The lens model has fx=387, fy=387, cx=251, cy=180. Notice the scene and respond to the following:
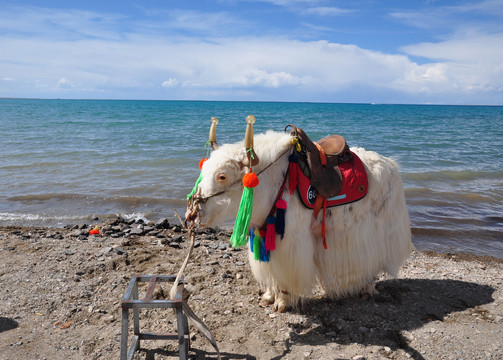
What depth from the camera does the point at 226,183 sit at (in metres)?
3.02

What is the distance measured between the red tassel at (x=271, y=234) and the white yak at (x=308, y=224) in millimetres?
70

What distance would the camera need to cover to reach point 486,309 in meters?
3.85

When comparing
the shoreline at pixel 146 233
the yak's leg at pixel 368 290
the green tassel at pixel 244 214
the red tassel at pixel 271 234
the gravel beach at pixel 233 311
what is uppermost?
the green tassel at pixel 244 214

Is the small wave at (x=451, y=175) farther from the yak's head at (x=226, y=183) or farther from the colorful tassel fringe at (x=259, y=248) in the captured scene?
the yak's head at (x=226, y=183)

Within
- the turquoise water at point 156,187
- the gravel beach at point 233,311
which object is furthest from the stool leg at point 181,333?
the turquoise water at point 156,187

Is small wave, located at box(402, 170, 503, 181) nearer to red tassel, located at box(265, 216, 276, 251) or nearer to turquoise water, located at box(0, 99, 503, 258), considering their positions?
turquoise water, located at box(0, 99, 503, 258)

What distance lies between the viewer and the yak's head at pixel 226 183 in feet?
9.71

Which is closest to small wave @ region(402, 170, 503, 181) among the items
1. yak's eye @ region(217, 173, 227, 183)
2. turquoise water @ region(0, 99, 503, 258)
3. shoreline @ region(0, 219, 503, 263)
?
turquoise water @ region(0, 99, 503, 258)

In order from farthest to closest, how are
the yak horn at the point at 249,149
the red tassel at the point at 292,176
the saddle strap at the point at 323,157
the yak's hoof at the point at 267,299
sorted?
the yak's hoof at the point at 267,299
the saddle strap at the point at 323,157
the red tassel at the point at 292,176
the yak horn at the point at 249,149

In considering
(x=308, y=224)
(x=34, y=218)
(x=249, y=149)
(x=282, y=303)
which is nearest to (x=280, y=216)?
(x=308, y=224)

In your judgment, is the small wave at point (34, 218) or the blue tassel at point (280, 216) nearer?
the blue tassel at point (280, 216)

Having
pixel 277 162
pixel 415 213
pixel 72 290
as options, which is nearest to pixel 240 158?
pixel 277 162

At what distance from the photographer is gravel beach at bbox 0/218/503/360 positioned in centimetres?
315

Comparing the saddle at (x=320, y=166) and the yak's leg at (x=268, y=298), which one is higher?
the saddle at (x=320, y=166)
